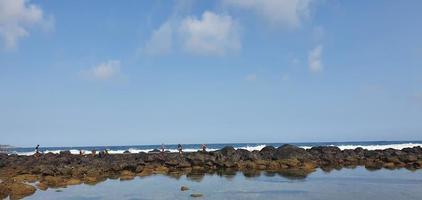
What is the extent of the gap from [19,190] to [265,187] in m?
14.6

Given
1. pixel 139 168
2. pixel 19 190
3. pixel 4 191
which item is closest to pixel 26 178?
pixel 139 168

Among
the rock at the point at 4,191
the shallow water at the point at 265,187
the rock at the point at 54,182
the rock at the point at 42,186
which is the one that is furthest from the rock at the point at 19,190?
the rock at the point at 54,182

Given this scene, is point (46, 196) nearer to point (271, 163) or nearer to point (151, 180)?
point (151, 180)

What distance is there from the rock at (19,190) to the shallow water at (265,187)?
0.47 metres

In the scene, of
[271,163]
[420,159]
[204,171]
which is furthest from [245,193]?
[420,159]

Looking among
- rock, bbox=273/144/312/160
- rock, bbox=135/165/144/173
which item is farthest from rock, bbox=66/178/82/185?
rock, bbox=273/144/312/160

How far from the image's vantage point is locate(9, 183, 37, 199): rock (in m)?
28.1

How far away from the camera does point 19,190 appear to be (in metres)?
28.6

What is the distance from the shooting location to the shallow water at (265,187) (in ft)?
87.8

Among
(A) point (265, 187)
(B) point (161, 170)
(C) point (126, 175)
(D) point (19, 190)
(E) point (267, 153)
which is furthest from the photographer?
(E) point (267, 153)

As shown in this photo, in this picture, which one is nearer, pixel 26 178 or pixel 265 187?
pixel 265 187

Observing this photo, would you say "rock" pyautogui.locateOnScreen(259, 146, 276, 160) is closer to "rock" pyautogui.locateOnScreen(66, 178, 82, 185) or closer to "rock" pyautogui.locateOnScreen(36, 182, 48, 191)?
"rock" pyautogui.locateOnScreen(66, 178, 82, 185)

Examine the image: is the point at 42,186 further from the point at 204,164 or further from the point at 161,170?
the point at 204,164

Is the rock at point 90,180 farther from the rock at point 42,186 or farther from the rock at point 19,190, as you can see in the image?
the rock at point 19,190
